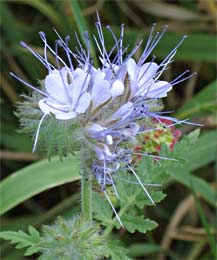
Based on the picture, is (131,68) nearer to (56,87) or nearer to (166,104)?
(56,87)

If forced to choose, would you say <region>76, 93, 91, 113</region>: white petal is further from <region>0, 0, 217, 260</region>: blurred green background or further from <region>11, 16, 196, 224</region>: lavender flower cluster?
<region>0, 0, 217, 260</region>: blurred green background

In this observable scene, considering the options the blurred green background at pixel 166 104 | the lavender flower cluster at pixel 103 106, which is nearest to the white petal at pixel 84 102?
the lavender flower cluster at pixel 103 106

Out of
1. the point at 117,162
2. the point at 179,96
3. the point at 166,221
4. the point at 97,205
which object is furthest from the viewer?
the point at 179,96

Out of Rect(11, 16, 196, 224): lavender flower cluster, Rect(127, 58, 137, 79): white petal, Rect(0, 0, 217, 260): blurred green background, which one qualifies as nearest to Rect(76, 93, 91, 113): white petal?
Rect(11, 16, 196, 224): lavender flower cluster

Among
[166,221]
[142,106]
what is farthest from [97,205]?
[166,221]

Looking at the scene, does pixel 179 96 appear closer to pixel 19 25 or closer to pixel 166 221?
pixel 166 221

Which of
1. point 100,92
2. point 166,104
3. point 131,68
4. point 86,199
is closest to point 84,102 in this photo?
point 100,92
